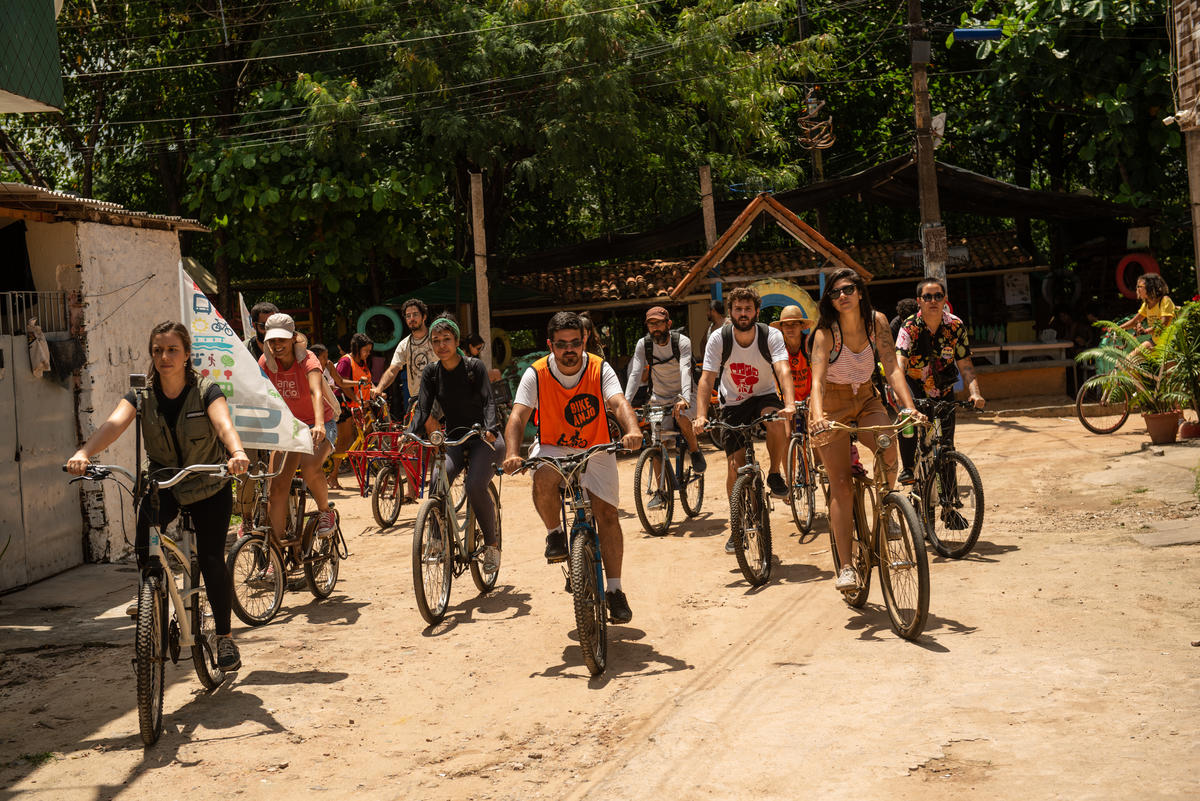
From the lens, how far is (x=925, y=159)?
17.5 m

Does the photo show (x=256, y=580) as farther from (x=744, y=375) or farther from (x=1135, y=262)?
(x=1135, y=262)

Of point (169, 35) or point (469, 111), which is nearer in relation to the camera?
point (469, 111)

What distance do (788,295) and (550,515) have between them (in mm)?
11461

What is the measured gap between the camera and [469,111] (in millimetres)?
19531

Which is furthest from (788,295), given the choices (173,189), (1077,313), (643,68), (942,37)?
(942,37)

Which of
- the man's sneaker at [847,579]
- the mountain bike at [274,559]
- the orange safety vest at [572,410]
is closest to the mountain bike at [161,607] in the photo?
the mountain bike at [274,559]

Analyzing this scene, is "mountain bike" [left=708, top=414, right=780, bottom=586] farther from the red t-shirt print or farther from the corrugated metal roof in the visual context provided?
the corrugated metal roof

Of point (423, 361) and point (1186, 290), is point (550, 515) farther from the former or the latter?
point (1186, 290)

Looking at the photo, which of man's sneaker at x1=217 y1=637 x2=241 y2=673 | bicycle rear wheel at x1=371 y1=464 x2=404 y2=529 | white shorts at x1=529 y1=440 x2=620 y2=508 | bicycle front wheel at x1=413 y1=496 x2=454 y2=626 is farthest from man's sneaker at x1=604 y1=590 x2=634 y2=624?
bicycle rear wheel at x1=371 y1=464 x2=404 y2=529

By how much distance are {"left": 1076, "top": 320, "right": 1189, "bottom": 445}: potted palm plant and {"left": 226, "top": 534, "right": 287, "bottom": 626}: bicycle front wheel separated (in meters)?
9.17

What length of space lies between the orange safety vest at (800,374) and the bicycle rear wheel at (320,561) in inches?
162

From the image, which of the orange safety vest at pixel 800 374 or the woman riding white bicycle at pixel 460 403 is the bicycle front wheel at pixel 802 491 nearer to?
the orange safety vest at pixel 800 374

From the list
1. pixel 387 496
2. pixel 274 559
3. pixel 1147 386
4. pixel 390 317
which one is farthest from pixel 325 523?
pixel 390 317

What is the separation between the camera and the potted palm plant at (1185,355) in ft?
38.3
